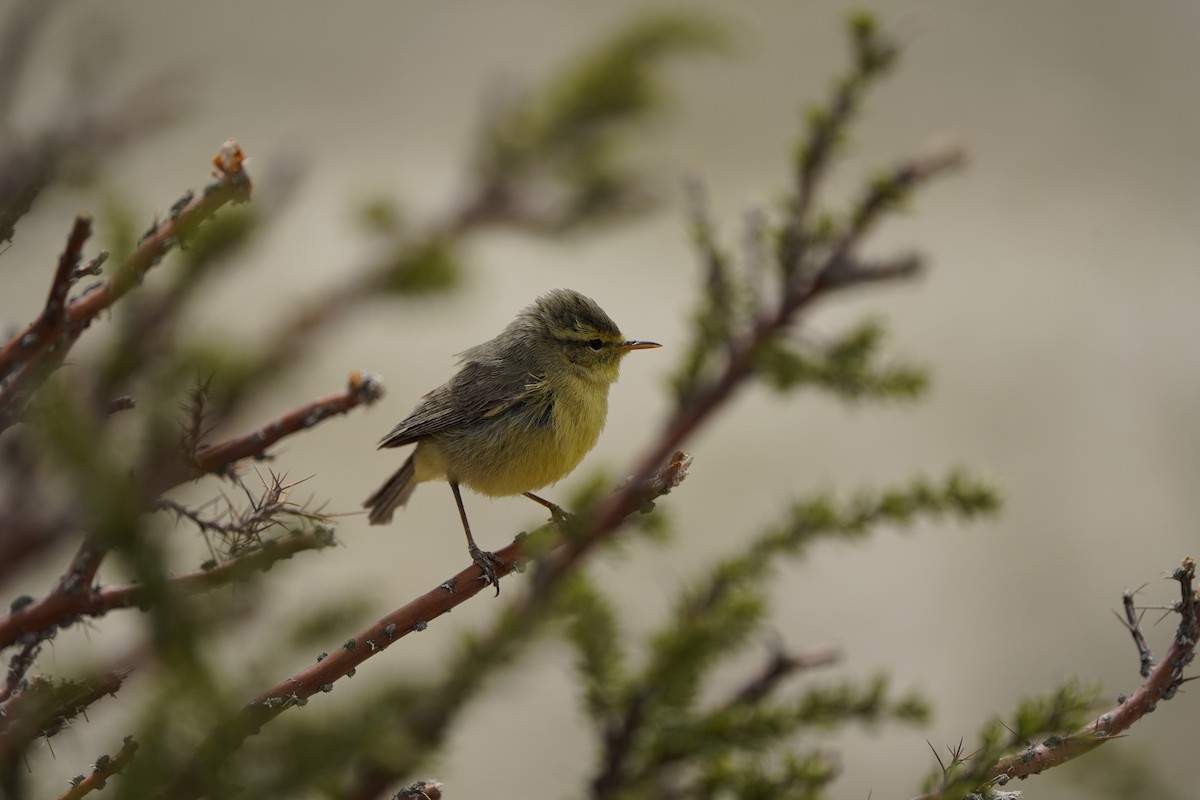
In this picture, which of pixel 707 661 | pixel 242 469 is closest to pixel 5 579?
pixel 242 469

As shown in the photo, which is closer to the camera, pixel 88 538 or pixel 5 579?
pixel 88 538

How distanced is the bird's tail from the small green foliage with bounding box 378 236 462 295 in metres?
0.51

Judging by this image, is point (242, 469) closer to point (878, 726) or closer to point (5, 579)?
point (5, 579)

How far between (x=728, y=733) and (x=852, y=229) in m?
0.92

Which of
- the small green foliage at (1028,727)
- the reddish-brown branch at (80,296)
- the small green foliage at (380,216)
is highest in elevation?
the small green foliage at (380,216)

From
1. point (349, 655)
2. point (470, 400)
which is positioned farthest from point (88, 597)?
point (470, 400)

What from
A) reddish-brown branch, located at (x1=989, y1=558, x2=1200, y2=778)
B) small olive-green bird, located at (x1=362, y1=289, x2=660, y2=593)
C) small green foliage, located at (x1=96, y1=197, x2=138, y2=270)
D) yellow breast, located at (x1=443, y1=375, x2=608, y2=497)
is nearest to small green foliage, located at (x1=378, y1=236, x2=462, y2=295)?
small olive-green bird, located at (x1=362, y1=289, x2=660, y2=593)

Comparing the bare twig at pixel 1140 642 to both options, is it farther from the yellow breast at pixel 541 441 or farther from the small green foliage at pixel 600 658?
the yellow breast at pixel 541 441

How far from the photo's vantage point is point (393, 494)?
2930mm

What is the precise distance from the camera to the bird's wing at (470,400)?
2654 mm

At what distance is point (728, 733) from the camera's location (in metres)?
1.68

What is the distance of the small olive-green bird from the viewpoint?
2.56 metres

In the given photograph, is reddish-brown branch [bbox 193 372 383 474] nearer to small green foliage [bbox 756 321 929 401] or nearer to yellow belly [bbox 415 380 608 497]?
small green foliage [bbox 756 321 929 401]

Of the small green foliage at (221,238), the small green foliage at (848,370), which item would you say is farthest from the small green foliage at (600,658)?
the small green foliage at (221,238)
